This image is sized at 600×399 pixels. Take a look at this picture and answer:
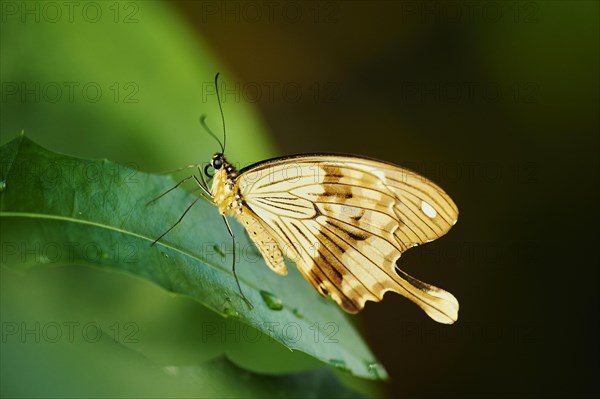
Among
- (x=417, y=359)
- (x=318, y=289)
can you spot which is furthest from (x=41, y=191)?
(x=417, y=359)

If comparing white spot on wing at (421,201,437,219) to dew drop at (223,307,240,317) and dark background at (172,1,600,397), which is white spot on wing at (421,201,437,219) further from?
dark background at (172,1,600,397)

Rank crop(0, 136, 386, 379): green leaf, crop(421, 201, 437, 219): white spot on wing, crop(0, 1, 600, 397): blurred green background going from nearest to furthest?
crop(0, 136, 386, 379): green leaf
crop(421, 201, 437, 219): white spot on wing
crop(0, 1, 600, 397): blurred green background

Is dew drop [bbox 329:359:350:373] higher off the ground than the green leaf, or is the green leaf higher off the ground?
the green leaf

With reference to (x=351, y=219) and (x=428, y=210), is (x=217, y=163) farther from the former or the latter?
(x=428, y=210)
